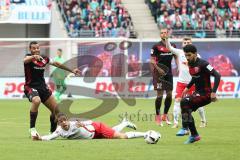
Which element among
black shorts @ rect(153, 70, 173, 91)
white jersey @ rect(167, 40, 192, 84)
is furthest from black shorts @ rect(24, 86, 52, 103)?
black shorts @ rect(153, 70, 173, 91)

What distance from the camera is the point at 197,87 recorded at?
1589cm

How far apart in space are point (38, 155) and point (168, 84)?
8.16 meters

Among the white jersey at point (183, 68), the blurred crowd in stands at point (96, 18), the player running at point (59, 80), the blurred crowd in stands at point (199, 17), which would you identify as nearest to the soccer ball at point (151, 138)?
the white jersey at point (183, 68)

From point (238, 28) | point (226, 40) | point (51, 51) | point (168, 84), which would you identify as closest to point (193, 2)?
point (238, 28)

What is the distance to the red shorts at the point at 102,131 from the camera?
1627cm

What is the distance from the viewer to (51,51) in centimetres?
3691

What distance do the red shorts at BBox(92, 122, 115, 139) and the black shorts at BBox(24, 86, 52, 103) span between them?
1645 mm

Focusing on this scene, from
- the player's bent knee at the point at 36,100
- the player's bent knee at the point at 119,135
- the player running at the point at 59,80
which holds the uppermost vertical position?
the player's bent knee at the point at 36,100

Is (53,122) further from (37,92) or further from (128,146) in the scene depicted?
(128,146)

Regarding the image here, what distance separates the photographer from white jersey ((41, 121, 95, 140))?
1603 centimetres

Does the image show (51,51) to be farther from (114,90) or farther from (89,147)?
(89,147)

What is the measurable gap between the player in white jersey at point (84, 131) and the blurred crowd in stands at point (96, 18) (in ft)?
78.5

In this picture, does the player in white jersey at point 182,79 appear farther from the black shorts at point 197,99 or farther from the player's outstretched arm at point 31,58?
the player's outstretched arm at point 31,58

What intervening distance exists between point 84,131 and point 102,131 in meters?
0.41
